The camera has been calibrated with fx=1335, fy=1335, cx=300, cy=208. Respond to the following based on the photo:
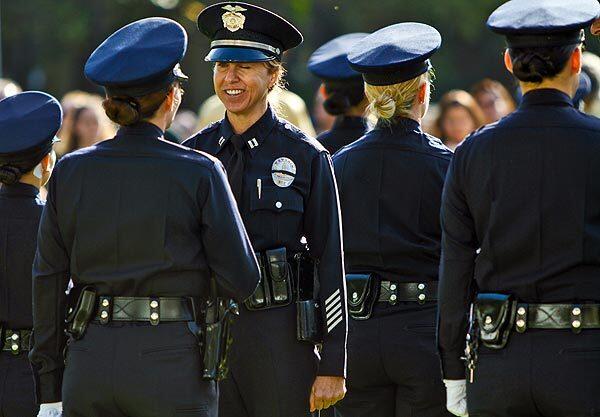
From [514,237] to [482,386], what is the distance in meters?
0.56

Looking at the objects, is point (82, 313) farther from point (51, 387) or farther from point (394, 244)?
point (394, 244)

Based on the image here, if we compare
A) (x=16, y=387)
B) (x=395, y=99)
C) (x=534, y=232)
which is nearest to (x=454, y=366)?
(x=534, y=232)

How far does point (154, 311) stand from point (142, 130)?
2.32 feet

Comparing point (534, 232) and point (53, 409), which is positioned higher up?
point (534, 232)

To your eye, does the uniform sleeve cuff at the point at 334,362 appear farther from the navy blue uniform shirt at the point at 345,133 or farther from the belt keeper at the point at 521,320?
the navy blue uniform shirt at the point at 345,133

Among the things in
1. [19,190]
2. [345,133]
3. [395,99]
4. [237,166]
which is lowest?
[19,190]

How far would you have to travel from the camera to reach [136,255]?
A: 16.4 feet

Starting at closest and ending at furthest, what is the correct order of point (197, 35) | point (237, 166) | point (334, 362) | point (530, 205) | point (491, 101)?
point (530, 205) < point (334, 362) < point (237, 166) < point (491, 101) < point (197, 35)

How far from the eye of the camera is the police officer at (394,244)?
599cm

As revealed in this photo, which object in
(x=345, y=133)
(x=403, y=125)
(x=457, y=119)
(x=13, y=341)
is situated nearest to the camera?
(x=13, y=341)

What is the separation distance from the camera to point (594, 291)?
189 inches

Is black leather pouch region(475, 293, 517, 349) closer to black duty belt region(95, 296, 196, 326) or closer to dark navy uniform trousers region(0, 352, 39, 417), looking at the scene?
black duty belt region(95, 296, 196, 326)

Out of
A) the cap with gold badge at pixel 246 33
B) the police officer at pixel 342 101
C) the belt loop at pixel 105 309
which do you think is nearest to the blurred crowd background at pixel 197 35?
the police officer at pixel 342 101

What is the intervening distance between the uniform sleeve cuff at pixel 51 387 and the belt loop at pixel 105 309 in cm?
37
